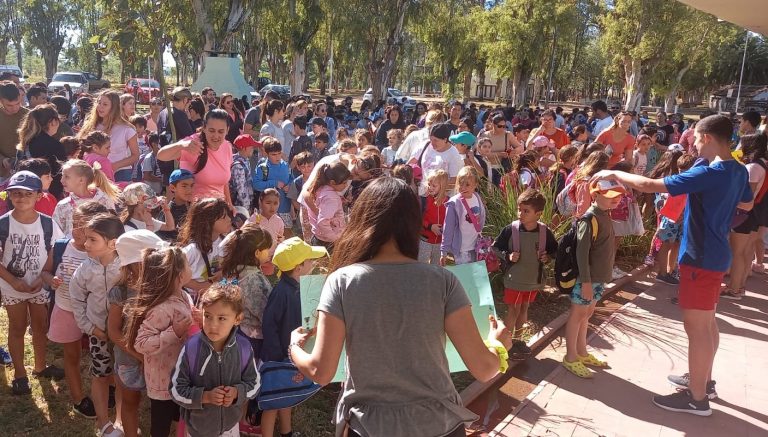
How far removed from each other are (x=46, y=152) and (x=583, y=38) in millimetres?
51673

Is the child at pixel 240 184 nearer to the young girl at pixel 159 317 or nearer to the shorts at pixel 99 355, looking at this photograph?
the shorts at pixel 99 355

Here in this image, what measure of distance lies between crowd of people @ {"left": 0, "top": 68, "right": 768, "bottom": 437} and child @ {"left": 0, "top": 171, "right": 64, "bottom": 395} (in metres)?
0.01

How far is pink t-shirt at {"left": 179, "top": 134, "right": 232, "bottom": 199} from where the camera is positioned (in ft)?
15.6

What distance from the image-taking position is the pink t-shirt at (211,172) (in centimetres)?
475

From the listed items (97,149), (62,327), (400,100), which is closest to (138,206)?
(62,327)

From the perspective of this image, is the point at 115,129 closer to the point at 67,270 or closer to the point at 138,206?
the point at 138,206

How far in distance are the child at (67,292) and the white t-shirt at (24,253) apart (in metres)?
0.15

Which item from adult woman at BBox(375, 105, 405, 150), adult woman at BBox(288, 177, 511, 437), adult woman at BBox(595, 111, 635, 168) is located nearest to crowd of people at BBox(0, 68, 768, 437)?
adult woman at BBox(288, 177, 511, 437)

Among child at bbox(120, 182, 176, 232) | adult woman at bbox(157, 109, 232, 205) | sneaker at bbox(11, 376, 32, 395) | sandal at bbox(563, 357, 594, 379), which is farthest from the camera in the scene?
adult woman at bbox(157, 109, 232, 205)

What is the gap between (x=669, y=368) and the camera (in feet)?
16.0

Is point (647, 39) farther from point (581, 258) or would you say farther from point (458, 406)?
point (458, 406)

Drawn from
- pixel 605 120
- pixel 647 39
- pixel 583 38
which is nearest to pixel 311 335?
pixel 605 120

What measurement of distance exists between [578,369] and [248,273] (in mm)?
2840

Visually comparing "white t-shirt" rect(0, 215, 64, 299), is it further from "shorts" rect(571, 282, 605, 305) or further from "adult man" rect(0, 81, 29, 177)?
"shorts" rect(571, 282, 605, 305)
